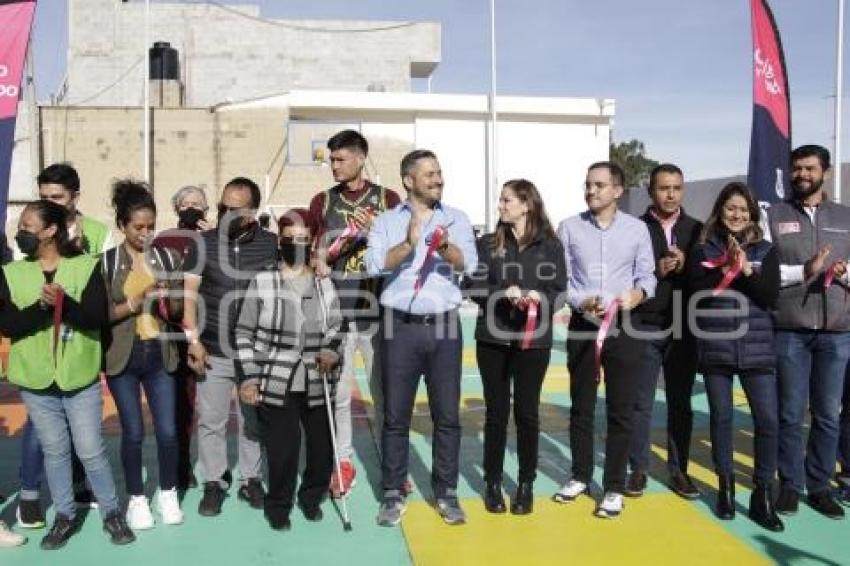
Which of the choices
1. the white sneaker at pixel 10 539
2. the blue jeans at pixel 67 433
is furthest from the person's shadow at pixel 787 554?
the white sneaker at pixel 10 539

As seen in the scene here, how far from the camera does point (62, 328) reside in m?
4.25

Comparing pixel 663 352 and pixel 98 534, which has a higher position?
pixel 663 352

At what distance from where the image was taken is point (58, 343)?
4191mm

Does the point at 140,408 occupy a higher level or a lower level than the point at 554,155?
lower

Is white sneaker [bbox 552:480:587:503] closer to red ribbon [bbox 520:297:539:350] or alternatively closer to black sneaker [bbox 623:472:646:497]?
black sneaker [bbox 623:472:646:497]

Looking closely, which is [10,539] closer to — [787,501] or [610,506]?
[610,506]

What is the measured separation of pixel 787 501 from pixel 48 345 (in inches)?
170

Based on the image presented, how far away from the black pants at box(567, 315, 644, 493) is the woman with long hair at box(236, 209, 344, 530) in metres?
1.48

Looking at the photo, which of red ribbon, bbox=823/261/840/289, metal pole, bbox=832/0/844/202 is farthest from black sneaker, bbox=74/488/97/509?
metal pole, bbox=832/0/844/202

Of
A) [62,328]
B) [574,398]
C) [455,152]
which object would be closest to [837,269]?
[574,398]

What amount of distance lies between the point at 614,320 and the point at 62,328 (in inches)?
124

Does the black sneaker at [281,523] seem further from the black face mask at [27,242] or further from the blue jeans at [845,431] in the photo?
the blue jeans at [845,431]

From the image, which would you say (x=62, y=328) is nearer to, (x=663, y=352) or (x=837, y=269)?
(x=663, y=352)

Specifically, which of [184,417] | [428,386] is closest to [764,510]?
[428,386]
